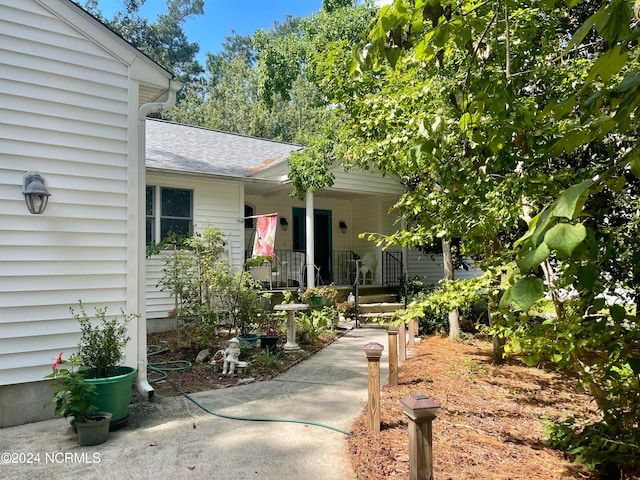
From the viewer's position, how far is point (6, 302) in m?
4.06

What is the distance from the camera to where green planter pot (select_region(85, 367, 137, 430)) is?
12.3 feet

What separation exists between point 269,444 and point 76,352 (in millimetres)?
2376

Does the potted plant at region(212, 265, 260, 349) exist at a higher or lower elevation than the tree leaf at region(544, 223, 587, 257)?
lower

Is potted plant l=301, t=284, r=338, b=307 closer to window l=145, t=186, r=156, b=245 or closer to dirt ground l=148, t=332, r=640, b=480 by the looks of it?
dirt ground l=148, t=332, r=640, b=480

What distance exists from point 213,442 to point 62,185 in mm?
3052

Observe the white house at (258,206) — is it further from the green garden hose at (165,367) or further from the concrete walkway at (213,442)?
the concrete walkway at (213,442)

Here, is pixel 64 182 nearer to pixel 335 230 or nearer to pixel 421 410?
pixel 421 410

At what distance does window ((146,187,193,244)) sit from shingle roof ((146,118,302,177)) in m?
0.65

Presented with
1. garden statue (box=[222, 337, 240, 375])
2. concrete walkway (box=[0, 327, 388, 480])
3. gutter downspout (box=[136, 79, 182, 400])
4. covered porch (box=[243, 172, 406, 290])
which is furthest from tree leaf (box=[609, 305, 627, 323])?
covered porch (box=[243, 172, 406, 290])

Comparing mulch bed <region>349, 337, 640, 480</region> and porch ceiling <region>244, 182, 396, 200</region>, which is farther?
porch ceiling <region>244, 182, 396, 200</region>

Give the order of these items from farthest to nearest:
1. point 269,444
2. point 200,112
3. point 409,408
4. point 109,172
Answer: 1. point 200,112
2. point 109,172
3. point 269,444
4. point 409,408

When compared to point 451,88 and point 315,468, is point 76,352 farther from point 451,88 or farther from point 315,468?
point 451,88

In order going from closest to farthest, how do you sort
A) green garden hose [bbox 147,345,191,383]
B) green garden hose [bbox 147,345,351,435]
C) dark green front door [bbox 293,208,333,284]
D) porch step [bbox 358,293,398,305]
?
green garden hose [bbox 147,345,351,435]
green garden hose [bbox 147,345,191,383]
porch step [bbox 358,293,398,305]
dark green front door [bbox 293,208,333,284]

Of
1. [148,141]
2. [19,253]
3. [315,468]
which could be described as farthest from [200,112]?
[315,468]
